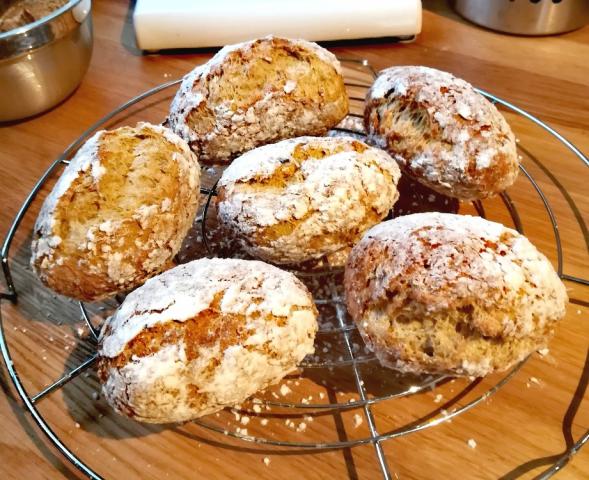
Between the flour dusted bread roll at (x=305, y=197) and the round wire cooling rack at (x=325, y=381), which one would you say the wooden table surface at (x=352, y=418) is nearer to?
the round wire cooling rack at (x=325, y=381)

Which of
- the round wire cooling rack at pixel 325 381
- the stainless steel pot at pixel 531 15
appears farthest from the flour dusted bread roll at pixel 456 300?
the stainless steel pot at pixel 531 15

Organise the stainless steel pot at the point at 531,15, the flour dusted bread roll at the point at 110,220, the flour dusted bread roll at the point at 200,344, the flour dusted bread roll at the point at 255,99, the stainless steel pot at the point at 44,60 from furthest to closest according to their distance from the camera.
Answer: the stainless steel pot at the point at 531,15, the stainless steel pot at the point at 44,60, the flour dusted bread roll at the point at 255,99, the flour dusted bread roll at the point at 110,220, the flour dusted bread roll at the point at 200,344

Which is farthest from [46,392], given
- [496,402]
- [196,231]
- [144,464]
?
[496,402]

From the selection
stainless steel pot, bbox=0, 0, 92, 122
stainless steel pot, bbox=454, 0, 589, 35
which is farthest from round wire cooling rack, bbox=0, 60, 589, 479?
stainless steel pot, bbox=454, 0, 589, 35

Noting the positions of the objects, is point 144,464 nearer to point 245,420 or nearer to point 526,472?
point 245,420

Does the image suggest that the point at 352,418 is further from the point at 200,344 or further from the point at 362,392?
the point at 200,344

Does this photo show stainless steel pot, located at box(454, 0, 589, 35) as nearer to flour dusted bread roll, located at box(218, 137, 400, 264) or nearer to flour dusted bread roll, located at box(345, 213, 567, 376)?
flour dusted bread roll, located at box(218, 137, 400, 264)

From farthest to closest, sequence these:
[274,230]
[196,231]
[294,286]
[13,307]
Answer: [196,231], [13,307], [274,230], [294,286]
